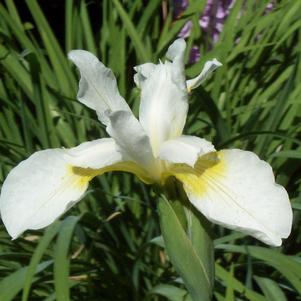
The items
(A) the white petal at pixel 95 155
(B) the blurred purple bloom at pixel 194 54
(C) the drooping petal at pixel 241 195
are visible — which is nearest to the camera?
(C) the drooping petal at pixel 241 195

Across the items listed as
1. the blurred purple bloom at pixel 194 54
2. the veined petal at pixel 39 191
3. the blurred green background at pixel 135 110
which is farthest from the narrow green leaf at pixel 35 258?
the blurred purple bloom at pixel 194 54

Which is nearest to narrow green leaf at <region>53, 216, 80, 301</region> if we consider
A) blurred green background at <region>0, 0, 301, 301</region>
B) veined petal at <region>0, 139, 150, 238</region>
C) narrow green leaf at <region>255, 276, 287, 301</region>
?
blurred green background at <region>0, 0, 301, 301</region>

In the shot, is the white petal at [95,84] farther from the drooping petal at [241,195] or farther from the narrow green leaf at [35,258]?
→ the narrow green leaf at [35,258]

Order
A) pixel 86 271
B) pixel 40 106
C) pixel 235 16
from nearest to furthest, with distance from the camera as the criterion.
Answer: pixel 86 271, pixel 40 106, pixel 235 16

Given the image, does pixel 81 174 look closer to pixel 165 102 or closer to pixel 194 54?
pixel 165 102

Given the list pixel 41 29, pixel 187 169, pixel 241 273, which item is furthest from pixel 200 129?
pixel 187 169

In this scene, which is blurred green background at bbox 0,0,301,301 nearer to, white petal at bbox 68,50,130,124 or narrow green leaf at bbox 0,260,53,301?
narrow green leaf at bbox 0,260,53,301

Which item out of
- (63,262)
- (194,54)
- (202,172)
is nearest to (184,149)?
(202,172)

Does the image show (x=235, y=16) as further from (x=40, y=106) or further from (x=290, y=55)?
(x=40, y=106)
